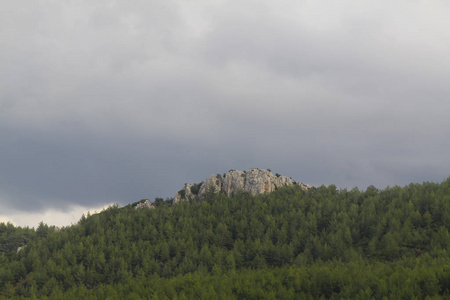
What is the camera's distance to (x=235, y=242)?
77.2m

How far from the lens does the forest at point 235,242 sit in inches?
2258

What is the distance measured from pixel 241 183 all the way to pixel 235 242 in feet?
148

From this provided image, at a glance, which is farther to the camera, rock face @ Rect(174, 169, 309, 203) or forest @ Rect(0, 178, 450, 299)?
rock face @ Rect(174, 169, 309, 203)

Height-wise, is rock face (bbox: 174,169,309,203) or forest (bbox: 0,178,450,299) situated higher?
rock face (bbox: 174,169,309,203)

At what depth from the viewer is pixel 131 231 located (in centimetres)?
9319

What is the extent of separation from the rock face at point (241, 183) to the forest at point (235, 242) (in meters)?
10.2

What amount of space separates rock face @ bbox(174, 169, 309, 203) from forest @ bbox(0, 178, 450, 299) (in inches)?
400

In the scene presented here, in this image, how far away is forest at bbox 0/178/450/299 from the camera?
188 feet

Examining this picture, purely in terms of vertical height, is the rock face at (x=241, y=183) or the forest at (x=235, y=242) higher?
the rock face at (x=241, y=183)

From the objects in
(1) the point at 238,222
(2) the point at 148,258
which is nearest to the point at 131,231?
(2) the point at 148,258

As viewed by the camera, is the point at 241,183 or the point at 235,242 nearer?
the point at 235,242

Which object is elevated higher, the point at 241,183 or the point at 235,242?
the point at 241,183

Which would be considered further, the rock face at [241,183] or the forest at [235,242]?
the rock face at [241,183]

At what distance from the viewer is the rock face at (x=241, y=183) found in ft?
387
